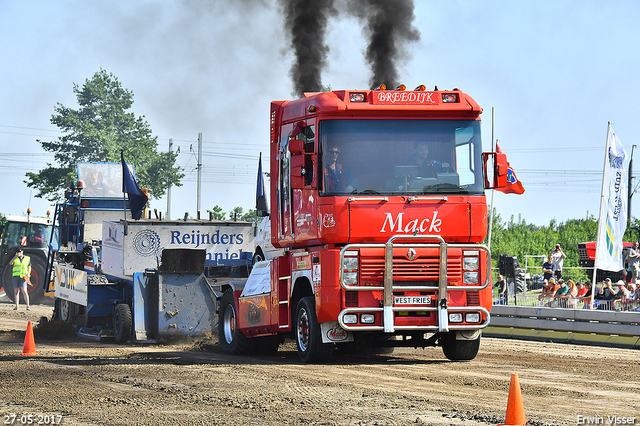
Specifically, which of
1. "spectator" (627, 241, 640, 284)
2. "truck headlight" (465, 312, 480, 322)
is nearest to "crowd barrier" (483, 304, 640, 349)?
"spectator" (627, 241, 640, 284)

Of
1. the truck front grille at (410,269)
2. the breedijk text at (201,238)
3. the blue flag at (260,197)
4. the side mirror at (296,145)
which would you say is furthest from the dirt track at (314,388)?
the breedijk text at (201,238)

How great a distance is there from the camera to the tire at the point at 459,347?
12.8 metres

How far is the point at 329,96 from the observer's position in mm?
12000

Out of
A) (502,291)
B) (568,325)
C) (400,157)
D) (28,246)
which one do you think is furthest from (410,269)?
(28,246)

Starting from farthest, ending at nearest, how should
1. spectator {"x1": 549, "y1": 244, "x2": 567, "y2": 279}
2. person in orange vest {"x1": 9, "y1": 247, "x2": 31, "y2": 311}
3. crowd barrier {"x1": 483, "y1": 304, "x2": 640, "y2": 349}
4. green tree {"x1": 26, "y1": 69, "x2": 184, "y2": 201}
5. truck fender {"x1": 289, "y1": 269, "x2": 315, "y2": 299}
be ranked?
green tree {"x1": 26, "y1": 69, "x2": 184, "y2": 201}, person in orange vest {"x1": 9, "y1": 247, "x2": 31, "y2": 311}, spectator {"x1": 549, "y1": 244, "x2": 567, "y2": 279}, crowd barrier {"x1": 483, "y1": 304, "x2": 640, "y2": 349}, truck fender {"x1": 289, "y1": 269, "x2": 315, "y2": 299}

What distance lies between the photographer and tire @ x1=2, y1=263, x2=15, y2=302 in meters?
31.2

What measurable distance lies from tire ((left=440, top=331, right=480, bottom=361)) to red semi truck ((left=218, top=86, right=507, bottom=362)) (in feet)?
1.00

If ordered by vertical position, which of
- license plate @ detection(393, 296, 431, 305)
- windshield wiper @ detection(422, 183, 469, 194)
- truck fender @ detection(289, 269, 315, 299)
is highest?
Result: windshield wiper @ detection(422, 183, 469, 194)

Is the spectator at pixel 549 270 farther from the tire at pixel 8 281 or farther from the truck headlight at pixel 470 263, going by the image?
the tire at pixel 8 281

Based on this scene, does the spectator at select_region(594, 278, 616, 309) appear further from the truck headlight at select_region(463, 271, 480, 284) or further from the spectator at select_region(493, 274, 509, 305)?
the truck headlight at select_region(463, 271, 480, 284)

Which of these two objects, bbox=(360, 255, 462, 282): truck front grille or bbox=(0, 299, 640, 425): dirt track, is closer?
bbox=(0, 299, 640, 425): dirt track

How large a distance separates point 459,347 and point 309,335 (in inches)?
86.3

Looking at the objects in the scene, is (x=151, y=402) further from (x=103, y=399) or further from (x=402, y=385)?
(x=402, y=385)

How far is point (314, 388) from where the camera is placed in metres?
9.83
